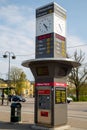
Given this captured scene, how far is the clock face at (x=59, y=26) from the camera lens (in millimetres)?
14470

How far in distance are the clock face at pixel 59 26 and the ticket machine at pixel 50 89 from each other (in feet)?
5.30

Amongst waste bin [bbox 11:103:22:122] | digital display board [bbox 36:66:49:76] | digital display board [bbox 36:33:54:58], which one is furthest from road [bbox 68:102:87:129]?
digital display board [bbox 36:33:54:58]

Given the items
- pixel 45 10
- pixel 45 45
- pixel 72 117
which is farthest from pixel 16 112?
pixel 45 10

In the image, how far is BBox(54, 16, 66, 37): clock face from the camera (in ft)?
47.5

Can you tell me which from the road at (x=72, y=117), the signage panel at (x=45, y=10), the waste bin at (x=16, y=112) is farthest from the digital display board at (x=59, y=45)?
the waste bin at (x=16, y=112)

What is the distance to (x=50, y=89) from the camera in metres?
14.0

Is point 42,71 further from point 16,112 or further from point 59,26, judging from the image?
point 16,112

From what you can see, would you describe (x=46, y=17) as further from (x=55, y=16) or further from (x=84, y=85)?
(x=84, y=85)

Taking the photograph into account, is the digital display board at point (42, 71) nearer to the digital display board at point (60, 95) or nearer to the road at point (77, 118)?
the digital display board at point (60, 95)

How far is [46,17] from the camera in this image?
48.2 ft

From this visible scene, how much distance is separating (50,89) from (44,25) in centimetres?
308

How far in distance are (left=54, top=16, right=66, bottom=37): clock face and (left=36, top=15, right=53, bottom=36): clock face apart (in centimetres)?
21

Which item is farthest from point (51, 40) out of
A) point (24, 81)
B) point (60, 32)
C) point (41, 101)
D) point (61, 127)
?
point (24, 81)

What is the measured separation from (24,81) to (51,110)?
7447 centimetres
